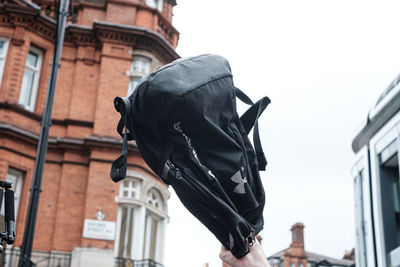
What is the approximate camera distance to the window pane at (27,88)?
48.5 ft

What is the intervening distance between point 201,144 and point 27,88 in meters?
13.6

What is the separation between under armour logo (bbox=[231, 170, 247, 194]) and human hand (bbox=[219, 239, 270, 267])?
25cm

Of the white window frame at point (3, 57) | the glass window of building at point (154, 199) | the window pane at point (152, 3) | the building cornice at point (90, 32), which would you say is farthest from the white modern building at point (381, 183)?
the white window frame at point (3, 57)

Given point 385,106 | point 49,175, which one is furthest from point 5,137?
point 385,106

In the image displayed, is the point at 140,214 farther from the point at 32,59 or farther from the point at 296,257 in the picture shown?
the point at 296,257

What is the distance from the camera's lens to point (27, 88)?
589 inches

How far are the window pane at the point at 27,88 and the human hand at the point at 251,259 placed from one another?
13448 mm

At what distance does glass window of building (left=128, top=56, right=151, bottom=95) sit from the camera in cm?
1549

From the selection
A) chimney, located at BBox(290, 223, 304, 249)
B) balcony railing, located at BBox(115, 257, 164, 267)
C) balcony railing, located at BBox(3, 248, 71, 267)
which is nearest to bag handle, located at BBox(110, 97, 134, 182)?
balcony railing, located at BBox(3, 248, 71, 267)

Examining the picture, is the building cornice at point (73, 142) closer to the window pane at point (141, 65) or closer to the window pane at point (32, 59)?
the window pane at point (32, 59)

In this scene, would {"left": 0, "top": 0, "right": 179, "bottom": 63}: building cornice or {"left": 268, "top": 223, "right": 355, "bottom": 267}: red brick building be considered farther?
{"left": 268, "top": 223, "right": 355, "bottom": 267}: red brick building

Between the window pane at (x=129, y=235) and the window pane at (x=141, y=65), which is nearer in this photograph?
the window pane at (x=129, y=235)

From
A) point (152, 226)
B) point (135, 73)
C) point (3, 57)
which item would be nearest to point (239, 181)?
point (152, 226)

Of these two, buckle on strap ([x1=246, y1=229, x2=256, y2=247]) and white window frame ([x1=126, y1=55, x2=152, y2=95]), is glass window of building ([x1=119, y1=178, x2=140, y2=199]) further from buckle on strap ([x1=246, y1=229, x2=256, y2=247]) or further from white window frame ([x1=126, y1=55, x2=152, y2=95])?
buckle on strap ([x1=246, y1=229, x2=256, y2=247])
